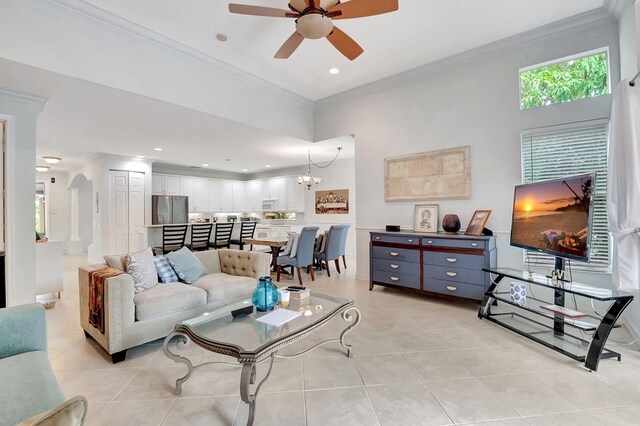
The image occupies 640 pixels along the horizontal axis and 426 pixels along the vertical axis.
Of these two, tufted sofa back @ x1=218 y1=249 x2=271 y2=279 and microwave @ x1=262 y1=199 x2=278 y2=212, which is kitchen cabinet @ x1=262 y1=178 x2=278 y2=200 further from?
tufted sofa back @ x1=218 y1=249 x2=271 y2=279

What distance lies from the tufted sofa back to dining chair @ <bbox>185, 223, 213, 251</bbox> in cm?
226

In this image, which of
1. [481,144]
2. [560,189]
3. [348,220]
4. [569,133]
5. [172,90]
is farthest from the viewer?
[348,220]

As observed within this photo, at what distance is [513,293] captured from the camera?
9.46 feet

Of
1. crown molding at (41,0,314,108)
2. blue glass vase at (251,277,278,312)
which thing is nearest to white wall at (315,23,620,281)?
crown molding at (41,0,314,108)

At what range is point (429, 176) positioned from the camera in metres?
4.17

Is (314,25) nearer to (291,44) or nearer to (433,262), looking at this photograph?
(291,44)

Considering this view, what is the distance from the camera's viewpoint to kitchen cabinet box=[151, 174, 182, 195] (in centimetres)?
787

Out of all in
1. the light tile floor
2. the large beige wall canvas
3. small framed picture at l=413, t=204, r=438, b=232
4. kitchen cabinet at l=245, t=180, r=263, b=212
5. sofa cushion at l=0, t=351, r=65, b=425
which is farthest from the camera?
kitchen cabinet at l=245, t=180, r=263, b=212

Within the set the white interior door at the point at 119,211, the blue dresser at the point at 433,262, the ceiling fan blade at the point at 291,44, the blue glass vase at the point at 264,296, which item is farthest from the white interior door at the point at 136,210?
the blue glass vase at the point at 264,296

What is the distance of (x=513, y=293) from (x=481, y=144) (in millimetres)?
1908

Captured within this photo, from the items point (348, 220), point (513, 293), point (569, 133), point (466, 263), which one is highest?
point (569, 133)

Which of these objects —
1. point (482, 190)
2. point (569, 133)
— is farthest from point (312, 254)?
point (569, 133)

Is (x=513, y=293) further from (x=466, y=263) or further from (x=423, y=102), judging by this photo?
(x=423, y=102)

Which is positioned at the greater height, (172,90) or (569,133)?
(172,90)
